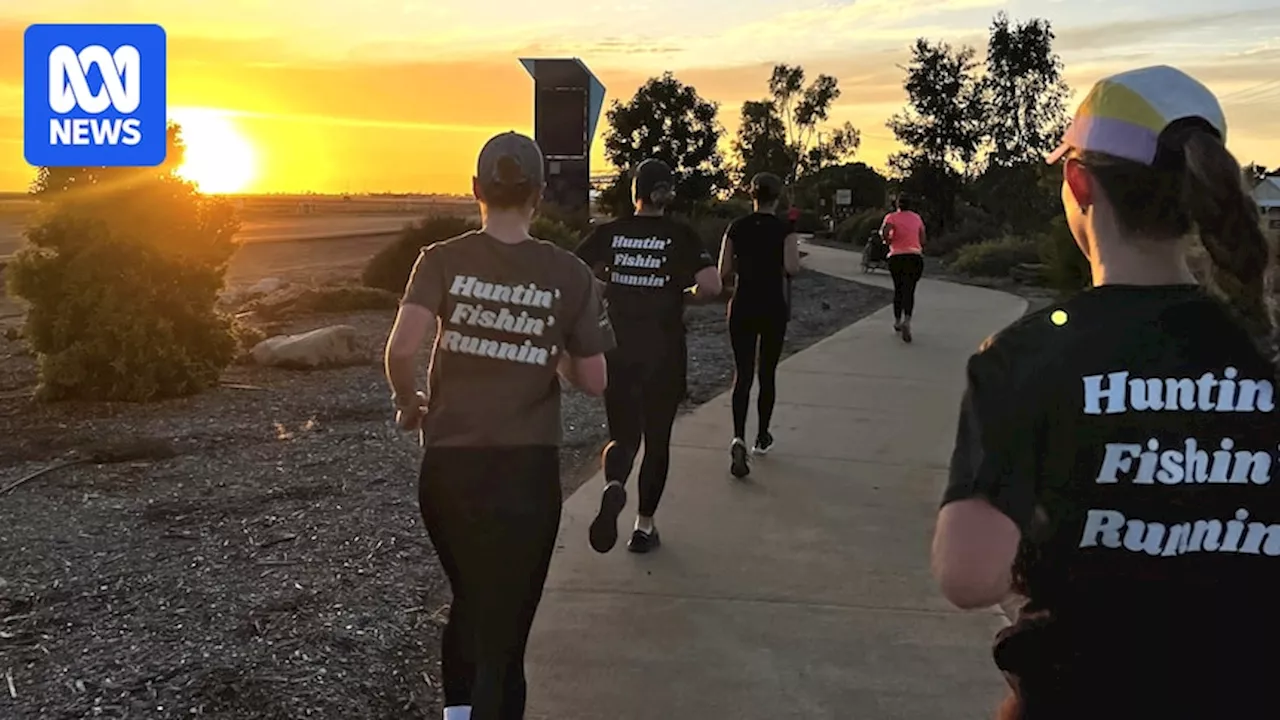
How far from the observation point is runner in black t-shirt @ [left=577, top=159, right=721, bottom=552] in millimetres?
5211

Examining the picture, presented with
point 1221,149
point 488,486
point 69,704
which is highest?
point 1221,149

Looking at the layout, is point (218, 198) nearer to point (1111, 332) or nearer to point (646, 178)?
point (646, 178)

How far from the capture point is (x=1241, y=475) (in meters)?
1.62

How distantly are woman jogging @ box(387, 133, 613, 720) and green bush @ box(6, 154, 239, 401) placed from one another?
21.0 feet

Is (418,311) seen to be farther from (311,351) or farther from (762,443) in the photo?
(311,351)

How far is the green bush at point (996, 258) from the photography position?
27125 mm

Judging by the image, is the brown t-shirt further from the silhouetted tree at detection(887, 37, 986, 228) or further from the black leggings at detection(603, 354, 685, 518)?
the silhouetted tree at detection(887, 37, 986, 228)

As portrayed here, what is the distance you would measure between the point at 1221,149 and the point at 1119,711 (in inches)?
31.4

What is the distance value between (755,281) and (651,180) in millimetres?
1804

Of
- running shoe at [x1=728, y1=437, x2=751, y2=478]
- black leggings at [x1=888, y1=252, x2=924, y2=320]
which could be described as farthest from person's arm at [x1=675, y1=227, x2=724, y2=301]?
black leggings at [x1=888, y1=252, x2=924, y2=320]

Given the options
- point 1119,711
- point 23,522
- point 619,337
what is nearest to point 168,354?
point 23,522

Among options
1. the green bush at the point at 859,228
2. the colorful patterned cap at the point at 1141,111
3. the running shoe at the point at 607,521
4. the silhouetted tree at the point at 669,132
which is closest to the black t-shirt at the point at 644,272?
the running shoe at the point at 607,521

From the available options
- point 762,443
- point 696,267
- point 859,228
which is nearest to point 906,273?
point 762,443

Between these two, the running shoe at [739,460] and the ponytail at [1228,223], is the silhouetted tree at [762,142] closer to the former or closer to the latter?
the running shoe at [739,460]
